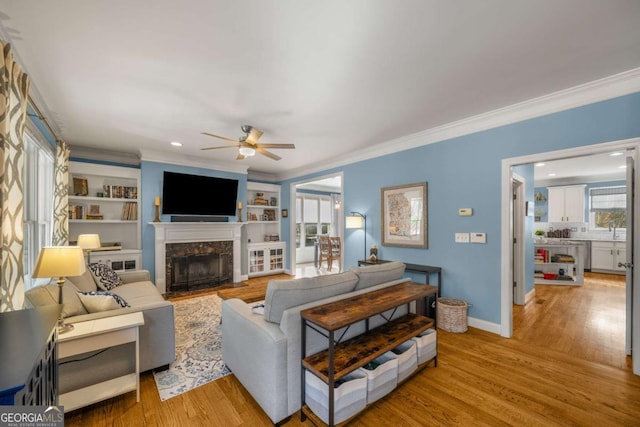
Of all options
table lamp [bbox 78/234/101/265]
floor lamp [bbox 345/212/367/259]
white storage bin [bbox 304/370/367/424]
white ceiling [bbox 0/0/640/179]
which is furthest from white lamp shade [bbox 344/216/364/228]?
table lamp [bbox 78/234/101/265]

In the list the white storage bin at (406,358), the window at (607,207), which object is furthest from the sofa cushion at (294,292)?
the window at (607,207)

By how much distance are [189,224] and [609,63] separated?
5807 mm

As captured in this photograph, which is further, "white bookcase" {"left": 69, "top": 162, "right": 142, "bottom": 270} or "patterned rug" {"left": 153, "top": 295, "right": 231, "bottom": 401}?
"white bookcase" {"left": 69, "top": 162, "right": 142, "bottom": 270}

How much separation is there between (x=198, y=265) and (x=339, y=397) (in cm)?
441

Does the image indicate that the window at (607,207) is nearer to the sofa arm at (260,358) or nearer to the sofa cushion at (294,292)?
the sofa cushion at (294,292)

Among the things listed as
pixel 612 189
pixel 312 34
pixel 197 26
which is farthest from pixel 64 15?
pixel 612 189

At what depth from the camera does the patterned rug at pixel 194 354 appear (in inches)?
83.0

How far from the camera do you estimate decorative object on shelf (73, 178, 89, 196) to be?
4.28 metres

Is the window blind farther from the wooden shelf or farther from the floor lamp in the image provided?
the wooden shelf

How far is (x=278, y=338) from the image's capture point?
1633mm

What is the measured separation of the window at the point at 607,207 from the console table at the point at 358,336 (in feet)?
25.5

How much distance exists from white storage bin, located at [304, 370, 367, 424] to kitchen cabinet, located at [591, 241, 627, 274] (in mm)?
8143

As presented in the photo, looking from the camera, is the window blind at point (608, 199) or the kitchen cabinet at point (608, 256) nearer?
the kitchen cabinet at point (608, 256)

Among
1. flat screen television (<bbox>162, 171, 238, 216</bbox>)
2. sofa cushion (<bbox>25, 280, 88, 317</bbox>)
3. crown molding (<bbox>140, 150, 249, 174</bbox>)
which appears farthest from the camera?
flat screen television (<bbox>162, 171, 238, 216</bbox>)
